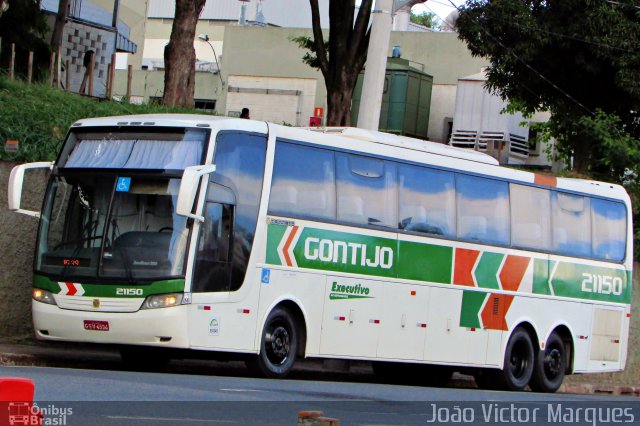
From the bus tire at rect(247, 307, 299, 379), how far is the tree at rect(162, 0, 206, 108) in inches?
372

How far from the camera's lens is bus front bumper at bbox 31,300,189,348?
47.6ft

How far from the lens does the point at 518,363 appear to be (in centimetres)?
2061

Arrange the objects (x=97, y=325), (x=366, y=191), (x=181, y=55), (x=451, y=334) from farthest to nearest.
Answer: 1. (x=181, y=55)
2. (x=451, y=334)
3. (x=366, y=191)
4. (x=97, y=325)

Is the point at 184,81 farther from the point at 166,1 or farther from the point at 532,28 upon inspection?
the point at 166,1

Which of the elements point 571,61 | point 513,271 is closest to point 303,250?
point 513,271

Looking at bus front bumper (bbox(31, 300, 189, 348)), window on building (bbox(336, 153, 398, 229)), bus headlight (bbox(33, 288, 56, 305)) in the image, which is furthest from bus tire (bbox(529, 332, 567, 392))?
bus headlight (bbox(33, 288, 56, 305))

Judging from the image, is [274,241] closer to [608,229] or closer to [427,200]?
[427,200]

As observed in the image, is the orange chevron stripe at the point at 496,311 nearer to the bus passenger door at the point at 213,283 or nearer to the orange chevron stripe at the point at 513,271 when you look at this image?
the orange chevron stripe at the point at 513,271

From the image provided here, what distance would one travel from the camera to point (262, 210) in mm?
15508

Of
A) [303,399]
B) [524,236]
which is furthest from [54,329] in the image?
[524,236]

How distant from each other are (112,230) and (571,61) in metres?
19.2

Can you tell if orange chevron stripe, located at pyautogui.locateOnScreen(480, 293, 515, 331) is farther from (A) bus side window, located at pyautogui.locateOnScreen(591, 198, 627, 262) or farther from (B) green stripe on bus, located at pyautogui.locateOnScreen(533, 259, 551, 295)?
(A) bus side window, located at pyautogui.locateOnScreen(591, 198, 627, 262)

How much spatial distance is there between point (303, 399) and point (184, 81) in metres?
13.3

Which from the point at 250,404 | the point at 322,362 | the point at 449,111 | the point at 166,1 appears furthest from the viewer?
the point at 166,1
